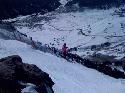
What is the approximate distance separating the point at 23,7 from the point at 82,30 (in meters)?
13.1

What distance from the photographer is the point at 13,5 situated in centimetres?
4872

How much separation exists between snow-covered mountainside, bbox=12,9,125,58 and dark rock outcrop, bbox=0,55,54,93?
18.5 m

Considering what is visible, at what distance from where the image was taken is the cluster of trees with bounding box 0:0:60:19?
1826 inches

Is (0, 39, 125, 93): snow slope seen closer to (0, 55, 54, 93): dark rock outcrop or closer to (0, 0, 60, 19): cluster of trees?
(0, 55, 54, 93): dark rock outcrop

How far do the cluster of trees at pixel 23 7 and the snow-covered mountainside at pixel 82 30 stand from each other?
87.6 inches

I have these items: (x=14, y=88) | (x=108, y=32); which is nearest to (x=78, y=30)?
(x=108, y=32)

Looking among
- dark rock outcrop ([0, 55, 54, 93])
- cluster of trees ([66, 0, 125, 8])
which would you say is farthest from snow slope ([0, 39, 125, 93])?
cluster of trees ([66, 0, 125, 8])

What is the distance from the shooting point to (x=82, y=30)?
1635 inches

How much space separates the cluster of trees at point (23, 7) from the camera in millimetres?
46375

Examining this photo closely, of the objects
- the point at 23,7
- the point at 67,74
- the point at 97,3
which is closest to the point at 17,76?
the point at 67,74

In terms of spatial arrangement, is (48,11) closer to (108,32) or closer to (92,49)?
(108,32)

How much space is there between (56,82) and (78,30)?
25954 millimetres

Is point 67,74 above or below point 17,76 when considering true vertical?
below

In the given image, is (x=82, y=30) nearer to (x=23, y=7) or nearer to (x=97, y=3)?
(x=23, y=7)
